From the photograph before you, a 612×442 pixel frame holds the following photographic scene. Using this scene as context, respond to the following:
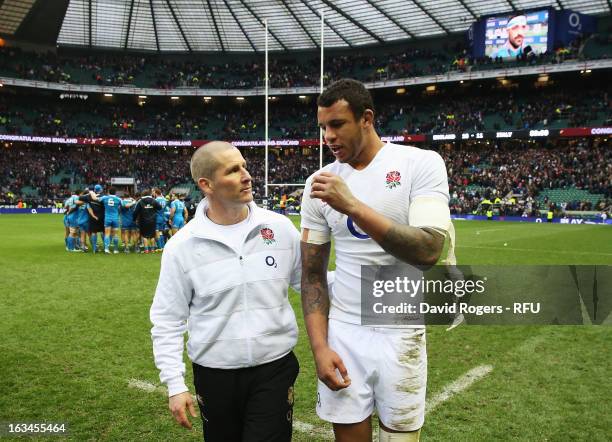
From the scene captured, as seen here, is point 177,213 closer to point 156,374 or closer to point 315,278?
point 156,374

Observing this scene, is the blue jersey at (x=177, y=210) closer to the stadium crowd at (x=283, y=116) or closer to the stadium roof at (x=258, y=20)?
the stadium roof at (x=258, y=20)

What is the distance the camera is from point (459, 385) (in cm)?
512

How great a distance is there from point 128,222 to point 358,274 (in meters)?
14.2

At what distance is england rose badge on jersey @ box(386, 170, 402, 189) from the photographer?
7.66 feet

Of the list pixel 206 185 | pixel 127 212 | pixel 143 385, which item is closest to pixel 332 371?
pixel 206 185

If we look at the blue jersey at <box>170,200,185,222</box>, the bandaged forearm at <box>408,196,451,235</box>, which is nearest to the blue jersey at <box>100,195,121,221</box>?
the blue jersey at <box>170,200,185,222</box>

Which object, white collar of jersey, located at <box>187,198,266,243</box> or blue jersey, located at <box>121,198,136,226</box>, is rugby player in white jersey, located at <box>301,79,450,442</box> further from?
blue jersey, located at <box>121,198,136,226</box>

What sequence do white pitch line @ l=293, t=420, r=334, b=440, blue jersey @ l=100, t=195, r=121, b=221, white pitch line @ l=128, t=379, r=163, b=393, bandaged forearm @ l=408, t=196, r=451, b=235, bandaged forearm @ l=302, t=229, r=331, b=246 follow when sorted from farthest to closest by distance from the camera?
blue jersey @ l=100, t=195, r=121, b=221 → white pitch line @ l=128, t=379, r=163, b=393 → white pitch line @ l=293, t=420, r=334, b=440 → bandaged forearm @ l=302, t=229, r=331, b=246 → bandaged forearm @ l=408, t=196, r=451, b=235

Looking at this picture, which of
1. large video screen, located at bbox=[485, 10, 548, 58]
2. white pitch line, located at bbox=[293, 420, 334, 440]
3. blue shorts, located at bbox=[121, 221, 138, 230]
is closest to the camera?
white pitch line, located at bbox=[293, 420, 334, 440]

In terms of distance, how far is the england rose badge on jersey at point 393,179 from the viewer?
233 cm

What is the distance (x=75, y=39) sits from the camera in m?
56.4

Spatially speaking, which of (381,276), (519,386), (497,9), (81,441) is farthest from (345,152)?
(497,9)

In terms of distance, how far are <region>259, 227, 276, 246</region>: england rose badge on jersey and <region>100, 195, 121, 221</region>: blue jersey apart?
1333 cm

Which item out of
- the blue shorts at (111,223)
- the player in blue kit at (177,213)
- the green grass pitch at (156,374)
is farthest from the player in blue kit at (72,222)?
the green grass pitch at (156,374)
